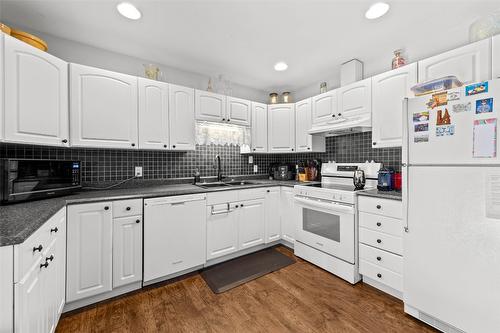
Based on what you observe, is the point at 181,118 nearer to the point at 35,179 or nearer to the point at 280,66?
the point at 35,179

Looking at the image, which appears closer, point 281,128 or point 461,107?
point 461,107

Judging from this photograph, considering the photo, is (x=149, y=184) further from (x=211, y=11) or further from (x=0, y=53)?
(x=211, y=11)

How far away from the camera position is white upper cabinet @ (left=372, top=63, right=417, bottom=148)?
1983 millimetres

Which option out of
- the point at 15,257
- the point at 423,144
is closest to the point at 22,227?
the point at 15,257

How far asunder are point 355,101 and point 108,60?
2949mm

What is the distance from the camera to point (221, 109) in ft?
9.12

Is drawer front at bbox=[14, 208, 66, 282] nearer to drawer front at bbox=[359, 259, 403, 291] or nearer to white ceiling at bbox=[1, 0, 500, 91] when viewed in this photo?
white ceiling at bbox=[1, 0, 500, 91]

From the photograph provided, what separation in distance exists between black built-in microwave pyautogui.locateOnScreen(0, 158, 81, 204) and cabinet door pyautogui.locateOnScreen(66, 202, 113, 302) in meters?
0.26

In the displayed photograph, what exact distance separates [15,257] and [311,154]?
3.33 m

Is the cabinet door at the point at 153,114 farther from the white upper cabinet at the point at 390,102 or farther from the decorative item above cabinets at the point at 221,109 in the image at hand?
the white upper cabinet at the point at 390,102

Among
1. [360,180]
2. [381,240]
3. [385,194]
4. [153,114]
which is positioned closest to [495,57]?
[385,194]

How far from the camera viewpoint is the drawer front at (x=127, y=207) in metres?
1.80

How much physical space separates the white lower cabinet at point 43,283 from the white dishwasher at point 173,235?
61cm

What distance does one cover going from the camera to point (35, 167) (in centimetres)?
159
